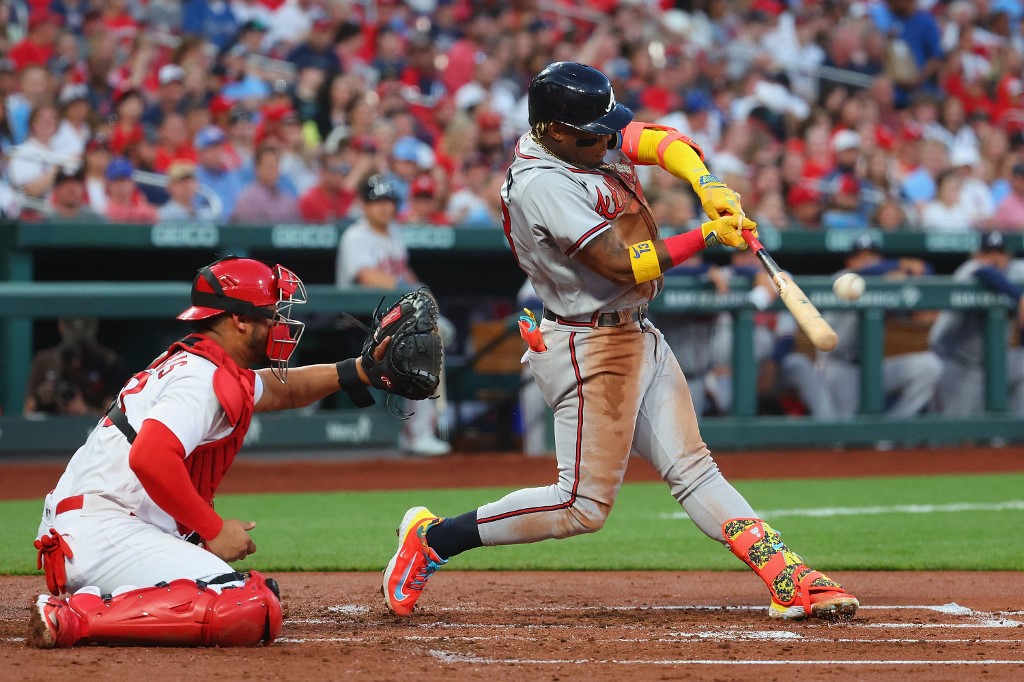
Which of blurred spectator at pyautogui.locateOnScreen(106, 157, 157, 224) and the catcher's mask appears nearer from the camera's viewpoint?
the catcher's mask

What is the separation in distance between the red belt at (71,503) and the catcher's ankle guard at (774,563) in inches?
77.2

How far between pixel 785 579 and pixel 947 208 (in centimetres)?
911

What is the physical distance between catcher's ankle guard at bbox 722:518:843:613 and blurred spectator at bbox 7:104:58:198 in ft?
22.2

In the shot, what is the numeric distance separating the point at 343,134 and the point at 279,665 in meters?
8.22

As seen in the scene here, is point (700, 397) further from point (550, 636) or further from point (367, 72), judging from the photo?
point (550, 636)

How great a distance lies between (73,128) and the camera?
10.3 meters

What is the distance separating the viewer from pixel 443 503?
755 cm

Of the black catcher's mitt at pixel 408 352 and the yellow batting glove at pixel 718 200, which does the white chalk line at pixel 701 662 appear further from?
the yellow batting glove at pixel 718 200

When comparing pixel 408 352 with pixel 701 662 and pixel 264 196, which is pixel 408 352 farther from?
pixel 264 196

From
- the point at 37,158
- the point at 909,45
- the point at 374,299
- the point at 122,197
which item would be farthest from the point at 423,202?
the point at 909,45

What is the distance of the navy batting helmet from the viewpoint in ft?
14.1

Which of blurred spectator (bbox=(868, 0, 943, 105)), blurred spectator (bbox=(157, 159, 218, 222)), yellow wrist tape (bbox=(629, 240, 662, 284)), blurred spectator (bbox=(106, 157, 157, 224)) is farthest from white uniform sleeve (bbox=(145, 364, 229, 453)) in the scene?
blurred spectator (bbox=(868, 0, 943, 105))

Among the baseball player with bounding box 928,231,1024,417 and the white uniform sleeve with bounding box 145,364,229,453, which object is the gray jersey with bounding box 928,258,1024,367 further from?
the white uniform sleeve with bounding box 145,364,229,453

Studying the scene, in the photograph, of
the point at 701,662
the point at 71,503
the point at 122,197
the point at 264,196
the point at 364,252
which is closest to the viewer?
the point at 701,662
